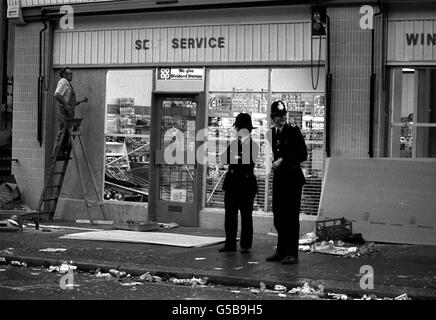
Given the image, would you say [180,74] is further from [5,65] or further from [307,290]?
[307,290]

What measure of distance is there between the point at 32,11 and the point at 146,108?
3.29 m

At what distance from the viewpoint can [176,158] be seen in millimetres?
14492

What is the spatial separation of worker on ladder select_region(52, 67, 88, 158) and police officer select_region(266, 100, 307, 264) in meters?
5.45

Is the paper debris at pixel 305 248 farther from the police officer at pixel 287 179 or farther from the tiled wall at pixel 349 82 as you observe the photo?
the tiled wall at pixel 349 82

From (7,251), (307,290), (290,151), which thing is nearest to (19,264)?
(7,251)

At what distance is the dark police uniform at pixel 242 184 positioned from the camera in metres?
11.1

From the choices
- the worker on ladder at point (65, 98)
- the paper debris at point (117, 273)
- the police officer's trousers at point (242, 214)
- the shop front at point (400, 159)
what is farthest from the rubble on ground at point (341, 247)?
the worker on ladder at point (65, 98)

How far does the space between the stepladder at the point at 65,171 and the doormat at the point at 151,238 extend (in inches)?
63.6

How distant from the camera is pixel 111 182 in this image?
49.6 ft

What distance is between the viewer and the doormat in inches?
475

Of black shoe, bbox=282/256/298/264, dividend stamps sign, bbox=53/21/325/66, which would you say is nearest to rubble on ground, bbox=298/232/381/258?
black shoe, bbox=282/256/298/264

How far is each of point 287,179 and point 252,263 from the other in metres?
1.18
